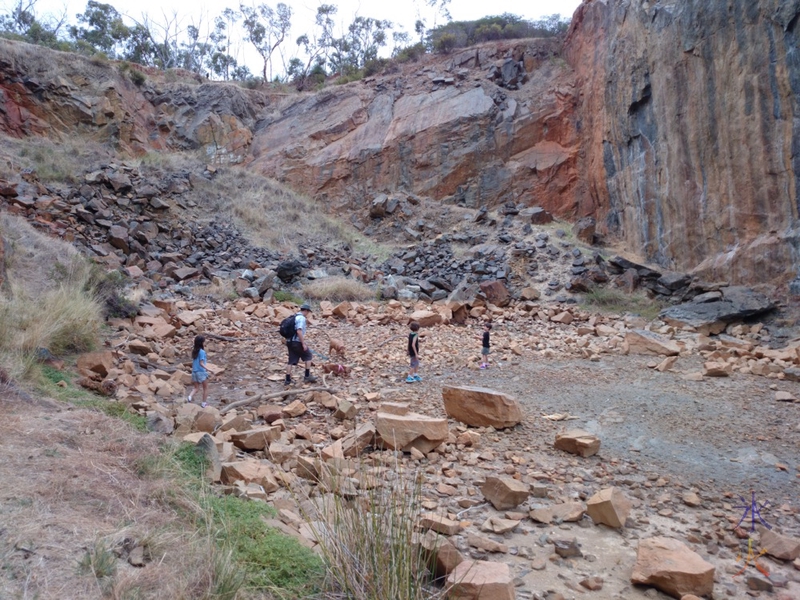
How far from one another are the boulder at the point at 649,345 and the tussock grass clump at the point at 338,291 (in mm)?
7326

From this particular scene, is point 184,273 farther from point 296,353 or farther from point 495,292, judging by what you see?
point 296,353

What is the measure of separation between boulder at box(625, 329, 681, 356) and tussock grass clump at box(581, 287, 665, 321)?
3633 mm

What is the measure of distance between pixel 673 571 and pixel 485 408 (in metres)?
2.71

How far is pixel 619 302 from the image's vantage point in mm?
13609

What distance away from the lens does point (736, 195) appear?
37.5 feet

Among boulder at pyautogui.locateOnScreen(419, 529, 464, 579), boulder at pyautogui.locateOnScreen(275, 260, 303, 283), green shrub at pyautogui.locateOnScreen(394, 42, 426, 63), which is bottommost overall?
boulder at pyautogui.locateOnScreen(419, 529, 464, 579)

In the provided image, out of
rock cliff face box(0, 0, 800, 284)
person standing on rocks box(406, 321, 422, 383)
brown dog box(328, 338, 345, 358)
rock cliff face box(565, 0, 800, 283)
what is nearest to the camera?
person standing on rocks box(406, 321, 422, 383)

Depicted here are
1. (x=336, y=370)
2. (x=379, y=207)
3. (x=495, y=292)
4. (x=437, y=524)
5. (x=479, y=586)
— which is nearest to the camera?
(x=479, y=586)

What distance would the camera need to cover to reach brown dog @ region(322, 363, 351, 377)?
8.02 m

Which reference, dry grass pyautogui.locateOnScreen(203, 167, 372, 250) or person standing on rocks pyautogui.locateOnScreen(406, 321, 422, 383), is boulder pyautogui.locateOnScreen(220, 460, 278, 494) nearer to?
person standing on rocks pyautogui.locateOnScreen(406, 321, 422, 383)

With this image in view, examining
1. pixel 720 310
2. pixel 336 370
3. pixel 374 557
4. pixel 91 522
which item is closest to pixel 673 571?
pixel 374 557

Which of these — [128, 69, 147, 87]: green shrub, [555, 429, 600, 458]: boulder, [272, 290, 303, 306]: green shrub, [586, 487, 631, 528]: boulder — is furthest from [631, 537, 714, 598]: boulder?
[128, 69, 147, 87]: green shrub

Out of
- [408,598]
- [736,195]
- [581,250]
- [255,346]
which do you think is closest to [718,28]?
[736,195]

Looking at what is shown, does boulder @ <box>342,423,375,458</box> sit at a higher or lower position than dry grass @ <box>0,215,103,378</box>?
lower
